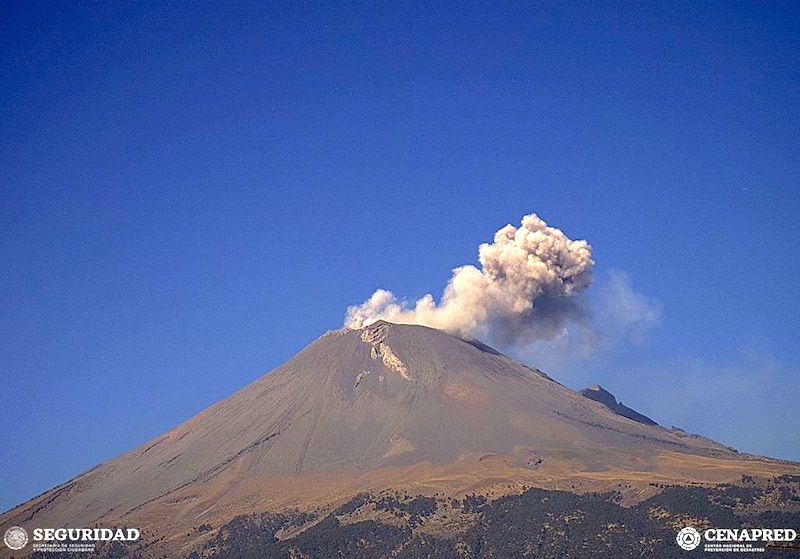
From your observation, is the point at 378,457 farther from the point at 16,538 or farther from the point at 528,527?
the point at 16,538

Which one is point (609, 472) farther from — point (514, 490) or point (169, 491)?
point (169, 491)

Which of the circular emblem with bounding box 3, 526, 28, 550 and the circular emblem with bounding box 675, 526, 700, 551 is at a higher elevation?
the circular emblem with bounding box 3, 526, 28, 550

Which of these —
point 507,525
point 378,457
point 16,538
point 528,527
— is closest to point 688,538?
point 528,527

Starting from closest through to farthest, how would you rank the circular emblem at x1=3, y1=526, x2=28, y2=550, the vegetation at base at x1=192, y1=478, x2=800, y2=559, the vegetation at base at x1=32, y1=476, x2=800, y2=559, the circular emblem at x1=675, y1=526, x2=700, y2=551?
the circular emblem at x1=675, y1=526, x2=700, y2=551, the vegetation at base at x1=192, y1=478, x2=800, y2=559, the vegetation at base at x1=32, y1=476, x2=800, y2=559, the circular emblem at x1=3, y1=526, x2=28, y2=550

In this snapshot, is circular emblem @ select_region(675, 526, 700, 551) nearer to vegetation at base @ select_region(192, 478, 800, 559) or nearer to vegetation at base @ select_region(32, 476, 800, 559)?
vegetation at base @ select_region(32, 476, 800, 559)

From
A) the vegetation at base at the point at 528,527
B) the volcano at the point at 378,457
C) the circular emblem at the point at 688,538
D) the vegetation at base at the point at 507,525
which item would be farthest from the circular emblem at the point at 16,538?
the circular emblem at the point at 688,538

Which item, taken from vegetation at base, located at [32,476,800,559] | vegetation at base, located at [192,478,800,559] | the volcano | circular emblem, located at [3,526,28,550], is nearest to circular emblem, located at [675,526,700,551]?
vegetation at base, located at [32,476,800,559]

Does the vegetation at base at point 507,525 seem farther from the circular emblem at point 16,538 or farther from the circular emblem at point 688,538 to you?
the circular emblem at point 16,538
